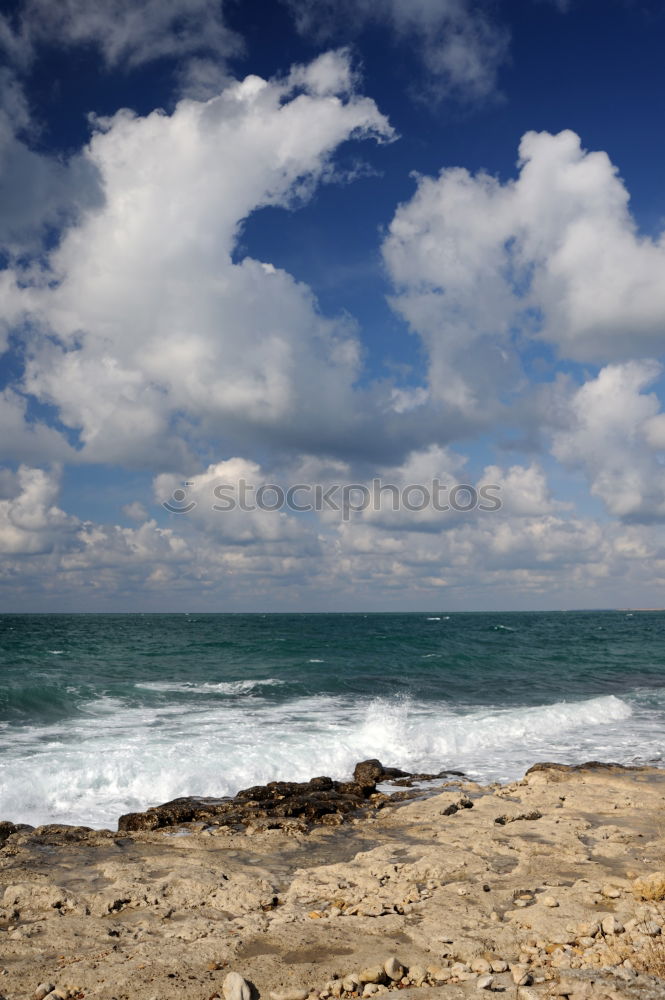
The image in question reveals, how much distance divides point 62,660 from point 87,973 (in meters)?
37.6

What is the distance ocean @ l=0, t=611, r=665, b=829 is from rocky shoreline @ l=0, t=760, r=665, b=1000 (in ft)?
8.61

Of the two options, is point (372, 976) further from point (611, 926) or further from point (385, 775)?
point (385, 775)

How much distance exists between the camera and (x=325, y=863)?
8.75 metres

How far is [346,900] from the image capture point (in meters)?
7.05

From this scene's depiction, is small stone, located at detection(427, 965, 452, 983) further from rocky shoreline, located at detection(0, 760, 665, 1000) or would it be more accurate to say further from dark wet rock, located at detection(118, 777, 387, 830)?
dark wet rock, located at detection(118, 777, 387, 830)

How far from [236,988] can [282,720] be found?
1643 centimetres

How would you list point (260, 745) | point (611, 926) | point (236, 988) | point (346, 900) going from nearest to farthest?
point (236, 988), point (611, 926), point (346, 900), point (260, 745)

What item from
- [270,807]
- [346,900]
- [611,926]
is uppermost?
[611,926]

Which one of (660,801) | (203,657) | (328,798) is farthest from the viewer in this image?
(203,657)

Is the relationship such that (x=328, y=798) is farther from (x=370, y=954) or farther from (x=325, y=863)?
(x=370, y=954)

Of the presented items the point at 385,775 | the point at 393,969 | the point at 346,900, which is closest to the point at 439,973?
the point at 393,969

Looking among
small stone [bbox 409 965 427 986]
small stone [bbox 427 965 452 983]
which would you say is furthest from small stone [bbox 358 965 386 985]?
small stone [bbox 427 965 452 983]

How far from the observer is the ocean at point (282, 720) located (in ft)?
45.9

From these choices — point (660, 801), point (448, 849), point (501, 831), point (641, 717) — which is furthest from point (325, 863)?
point (641, 717)
